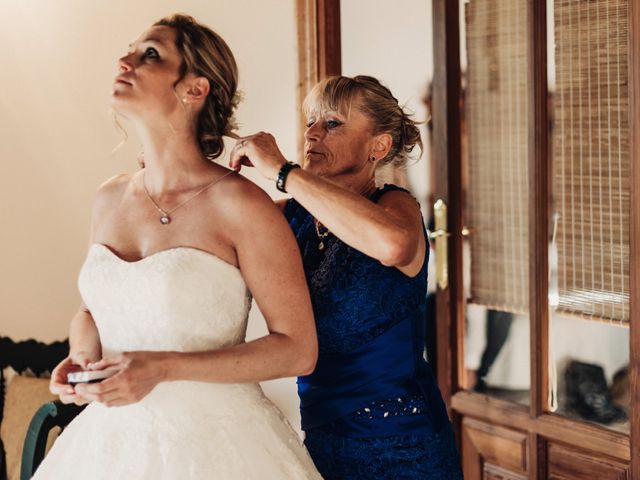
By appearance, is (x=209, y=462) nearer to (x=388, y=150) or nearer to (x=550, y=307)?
(x=388, y=150)

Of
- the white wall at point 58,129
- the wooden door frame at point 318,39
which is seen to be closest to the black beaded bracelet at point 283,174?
the wooden door frame at point 318,39

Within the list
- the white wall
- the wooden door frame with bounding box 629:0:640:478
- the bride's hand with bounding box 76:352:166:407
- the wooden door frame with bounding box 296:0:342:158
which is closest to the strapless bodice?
the bride's hand with bounding box 76:352:166:407

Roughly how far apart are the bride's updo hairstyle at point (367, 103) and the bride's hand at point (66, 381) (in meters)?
0.72

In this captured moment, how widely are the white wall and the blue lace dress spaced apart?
5.01 ft

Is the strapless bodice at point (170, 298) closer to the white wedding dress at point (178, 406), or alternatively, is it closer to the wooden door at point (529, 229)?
the white wedding dress at point (178, 406)

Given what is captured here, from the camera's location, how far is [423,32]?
274 centimetres

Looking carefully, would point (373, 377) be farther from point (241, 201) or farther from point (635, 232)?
point (635, 232)

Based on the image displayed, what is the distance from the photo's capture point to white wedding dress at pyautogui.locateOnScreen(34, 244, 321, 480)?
5.22ft

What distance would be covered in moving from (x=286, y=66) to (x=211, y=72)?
148 centimetres

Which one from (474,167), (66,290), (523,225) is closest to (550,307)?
(523,225)

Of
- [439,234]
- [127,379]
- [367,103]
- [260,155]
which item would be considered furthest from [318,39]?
[127,379]

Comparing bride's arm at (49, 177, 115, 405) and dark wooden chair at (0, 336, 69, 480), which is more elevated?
bride's arm at (49, 177, 115, 405)

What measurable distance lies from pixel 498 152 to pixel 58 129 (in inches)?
69.9

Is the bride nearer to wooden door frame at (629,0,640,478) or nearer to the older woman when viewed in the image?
the older woman
